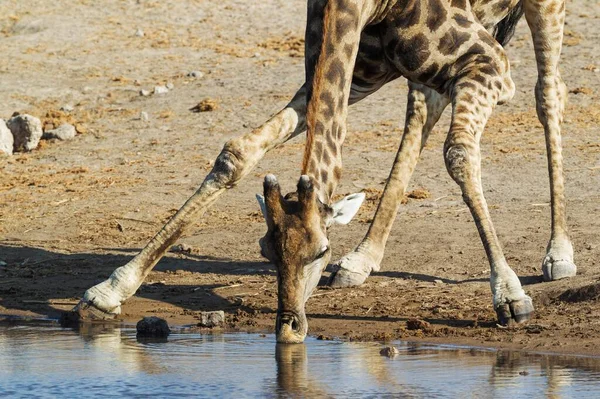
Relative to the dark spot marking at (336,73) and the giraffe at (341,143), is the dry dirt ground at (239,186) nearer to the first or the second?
the giraffe at (341,143)

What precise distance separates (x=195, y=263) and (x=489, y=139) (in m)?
3.88

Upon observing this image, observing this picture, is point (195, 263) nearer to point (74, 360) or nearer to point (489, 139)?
point (74, 360)

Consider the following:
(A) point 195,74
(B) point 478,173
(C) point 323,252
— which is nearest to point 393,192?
(B) point 478,173

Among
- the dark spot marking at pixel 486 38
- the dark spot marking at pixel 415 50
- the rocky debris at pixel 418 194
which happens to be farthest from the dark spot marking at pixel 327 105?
the rocky debris at pixel 418 194

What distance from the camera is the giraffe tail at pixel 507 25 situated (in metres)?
9.17

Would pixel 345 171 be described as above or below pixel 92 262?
above

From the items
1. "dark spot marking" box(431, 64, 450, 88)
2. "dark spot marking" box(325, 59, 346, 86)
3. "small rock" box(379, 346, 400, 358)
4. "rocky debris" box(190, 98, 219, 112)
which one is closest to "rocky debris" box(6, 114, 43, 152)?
"rocky debris" box(190, 98, 219, 112)

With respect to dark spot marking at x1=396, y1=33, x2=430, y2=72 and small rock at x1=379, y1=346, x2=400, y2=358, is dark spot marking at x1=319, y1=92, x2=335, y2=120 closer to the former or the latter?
dark spot marking at x1=396, y1=33, x2=430, y2=72

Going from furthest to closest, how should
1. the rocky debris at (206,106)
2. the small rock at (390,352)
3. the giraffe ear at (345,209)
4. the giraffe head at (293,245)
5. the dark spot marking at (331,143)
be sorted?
the rocky debris at (206,106), the dark spot marking at (331,143), the giraffe ear at (345,209), the small rock at (390,352), the giraffe head at (293,245)

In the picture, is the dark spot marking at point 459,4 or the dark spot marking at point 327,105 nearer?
the dark spot marking at point 327,105

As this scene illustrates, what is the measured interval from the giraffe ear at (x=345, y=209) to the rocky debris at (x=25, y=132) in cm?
677

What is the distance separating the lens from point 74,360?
6094 millimetres

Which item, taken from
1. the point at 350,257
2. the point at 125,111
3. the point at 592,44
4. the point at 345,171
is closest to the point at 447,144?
the point at 350,257

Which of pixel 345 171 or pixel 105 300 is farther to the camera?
pixel 345 171
